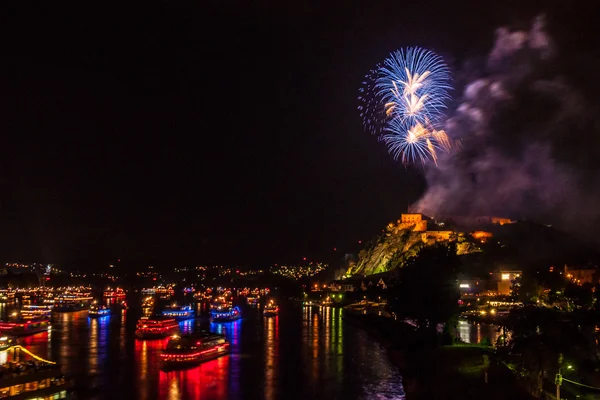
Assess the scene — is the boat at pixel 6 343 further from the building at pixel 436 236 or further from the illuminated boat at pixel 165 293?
the illuminated boat at pixel 165 293

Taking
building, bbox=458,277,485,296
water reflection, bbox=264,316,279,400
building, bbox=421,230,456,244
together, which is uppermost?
building, bbox=421,230,456,244

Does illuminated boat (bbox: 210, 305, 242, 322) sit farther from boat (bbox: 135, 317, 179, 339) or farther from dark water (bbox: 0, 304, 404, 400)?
boat (bbox: 135, 317, 179, 339)

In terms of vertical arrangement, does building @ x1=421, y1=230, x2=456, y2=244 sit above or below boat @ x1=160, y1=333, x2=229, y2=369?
above

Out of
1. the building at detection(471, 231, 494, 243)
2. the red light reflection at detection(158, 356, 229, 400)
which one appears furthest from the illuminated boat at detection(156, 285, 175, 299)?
the red light reflection at detection(158, 356, 229, 400)

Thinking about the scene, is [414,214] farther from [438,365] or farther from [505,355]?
[505,355]

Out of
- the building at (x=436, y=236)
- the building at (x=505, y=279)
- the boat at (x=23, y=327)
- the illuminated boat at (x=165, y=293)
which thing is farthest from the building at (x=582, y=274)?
→ the illuminated boat at (x=165, y=293)

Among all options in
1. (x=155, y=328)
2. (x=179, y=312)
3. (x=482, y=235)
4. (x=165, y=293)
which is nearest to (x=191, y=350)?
(x=155, y=328)

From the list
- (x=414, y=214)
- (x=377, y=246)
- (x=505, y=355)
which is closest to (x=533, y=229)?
(x=414, y=214)
